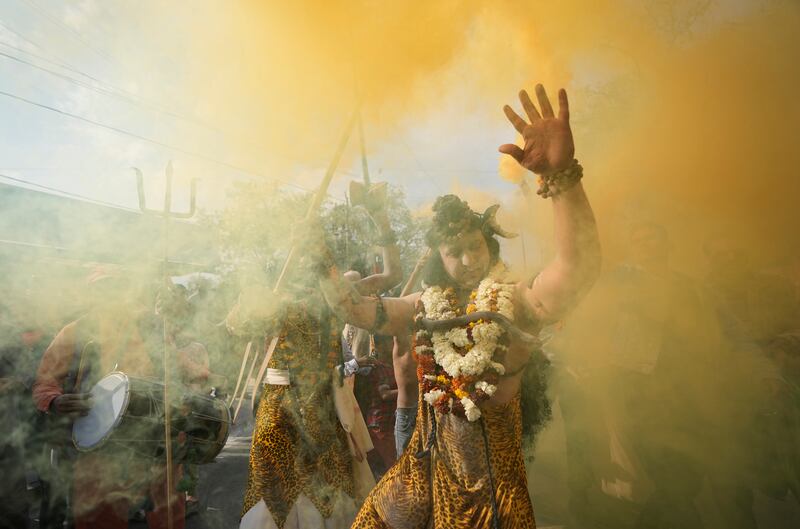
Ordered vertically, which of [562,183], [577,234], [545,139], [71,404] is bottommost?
[71,404]

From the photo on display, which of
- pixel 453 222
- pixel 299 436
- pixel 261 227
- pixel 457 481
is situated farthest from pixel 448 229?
pixel 261 227

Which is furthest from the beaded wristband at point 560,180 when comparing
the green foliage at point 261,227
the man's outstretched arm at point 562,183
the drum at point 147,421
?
the drum at point 147,421

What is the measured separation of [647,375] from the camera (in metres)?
4.85

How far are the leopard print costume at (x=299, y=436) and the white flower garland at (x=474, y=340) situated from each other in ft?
5.40

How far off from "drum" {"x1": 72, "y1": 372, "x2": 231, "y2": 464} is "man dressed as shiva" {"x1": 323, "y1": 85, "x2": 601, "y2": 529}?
239cm

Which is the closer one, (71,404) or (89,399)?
(71,404)

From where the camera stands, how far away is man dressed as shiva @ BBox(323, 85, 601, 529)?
212cm

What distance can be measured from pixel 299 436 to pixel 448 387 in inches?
74.5

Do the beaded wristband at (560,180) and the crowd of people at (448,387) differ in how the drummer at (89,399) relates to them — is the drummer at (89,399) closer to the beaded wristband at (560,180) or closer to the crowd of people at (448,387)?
the crowd of people at (448,387)

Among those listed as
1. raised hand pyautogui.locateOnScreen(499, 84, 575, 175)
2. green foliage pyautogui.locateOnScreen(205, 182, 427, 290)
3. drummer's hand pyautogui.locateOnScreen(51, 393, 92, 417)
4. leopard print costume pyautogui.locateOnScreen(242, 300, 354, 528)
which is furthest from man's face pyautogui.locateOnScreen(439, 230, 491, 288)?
drummer's hand pyautogui.locateOnScreen(51, 393, 92, 417)

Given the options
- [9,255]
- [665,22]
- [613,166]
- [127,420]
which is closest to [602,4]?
[665,22]

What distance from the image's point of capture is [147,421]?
412cm

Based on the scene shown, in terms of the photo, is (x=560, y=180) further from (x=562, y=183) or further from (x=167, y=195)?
(x=167, y=195)

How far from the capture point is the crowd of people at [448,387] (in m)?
2.56
